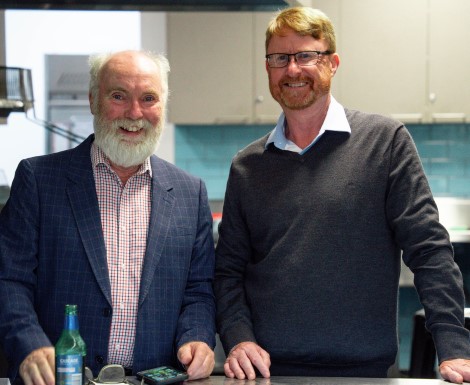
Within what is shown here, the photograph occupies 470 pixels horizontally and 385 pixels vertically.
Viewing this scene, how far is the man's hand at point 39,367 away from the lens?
1.57 metres

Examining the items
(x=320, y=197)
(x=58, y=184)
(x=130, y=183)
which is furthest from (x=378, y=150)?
(x=58, y=184)

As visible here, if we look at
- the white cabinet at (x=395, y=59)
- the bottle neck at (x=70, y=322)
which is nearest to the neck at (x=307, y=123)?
the bottle neck at (x=70, y=322)

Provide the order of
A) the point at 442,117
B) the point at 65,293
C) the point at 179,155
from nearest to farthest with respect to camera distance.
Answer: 1. the point at 65,293
2. the point at 442,117
3. the point at 179,155

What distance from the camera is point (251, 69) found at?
4773 millimetres

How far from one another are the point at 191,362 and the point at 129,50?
77cm

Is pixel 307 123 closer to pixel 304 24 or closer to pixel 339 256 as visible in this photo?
pixel 304 24

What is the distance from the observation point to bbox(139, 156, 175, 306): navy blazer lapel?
184 cm

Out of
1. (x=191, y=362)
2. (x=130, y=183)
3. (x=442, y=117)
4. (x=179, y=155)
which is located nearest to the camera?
(x=191, y=362)

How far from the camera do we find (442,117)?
4.71 m

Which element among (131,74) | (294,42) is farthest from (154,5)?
(294,42)

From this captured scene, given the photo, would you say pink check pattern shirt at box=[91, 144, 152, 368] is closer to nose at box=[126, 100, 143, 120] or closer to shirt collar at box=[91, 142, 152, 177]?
shirt collar at box=[91, 142, 152, 177]

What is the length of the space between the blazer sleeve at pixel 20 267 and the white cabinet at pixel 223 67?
292 centimetres

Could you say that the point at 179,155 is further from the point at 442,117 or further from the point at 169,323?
the point at 169,323

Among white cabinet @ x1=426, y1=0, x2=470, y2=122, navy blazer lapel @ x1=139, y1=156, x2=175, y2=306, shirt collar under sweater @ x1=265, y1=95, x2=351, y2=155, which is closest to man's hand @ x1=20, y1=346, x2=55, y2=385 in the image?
navy blazer lapel @ x1=139, y1=156, x2=175, y2=306
